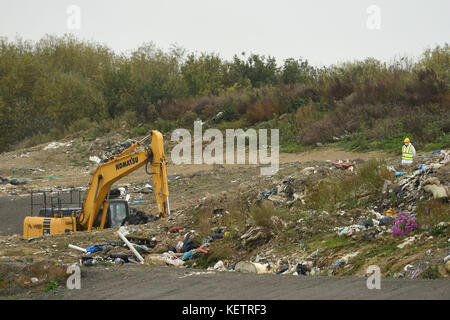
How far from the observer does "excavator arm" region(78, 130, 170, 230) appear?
51.0 ft

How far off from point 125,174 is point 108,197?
3.55 feet

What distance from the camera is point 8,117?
44531mm

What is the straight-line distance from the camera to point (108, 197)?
16.7 meters

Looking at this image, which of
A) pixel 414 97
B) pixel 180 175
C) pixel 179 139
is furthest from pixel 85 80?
pixel 414 97

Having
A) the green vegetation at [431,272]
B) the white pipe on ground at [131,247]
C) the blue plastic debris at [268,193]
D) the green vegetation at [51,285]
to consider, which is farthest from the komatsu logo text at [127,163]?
the green vegetation at [431,272]

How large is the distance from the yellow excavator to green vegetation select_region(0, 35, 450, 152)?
31.8 feet

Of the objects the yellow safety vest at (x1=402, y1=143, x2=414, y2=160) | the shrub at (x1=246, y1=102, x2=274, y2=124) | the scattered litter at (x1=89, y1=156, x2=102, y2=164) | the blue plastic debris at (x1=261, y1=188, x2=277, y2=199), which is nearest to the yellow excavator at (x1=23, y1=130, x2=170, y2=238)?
the blue plastic debris at (x1=261, y1=188, x2=277, y2=199)

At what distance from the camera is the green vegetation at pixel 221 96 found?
82.6ft

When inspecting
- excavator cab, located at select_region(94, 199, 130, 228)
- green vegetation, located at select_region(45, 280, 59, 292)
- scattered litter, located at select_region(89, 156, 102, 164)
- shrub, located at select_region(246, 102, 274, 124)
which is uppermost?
shrub, located at select_region(246, 102, 274, 124)

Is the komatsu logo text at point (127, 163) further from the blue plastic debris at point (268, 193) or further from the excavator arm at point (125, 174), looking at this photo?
the blue plastic debris at point (268, 193)

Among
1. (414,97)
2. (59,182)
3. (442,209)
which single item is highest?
(414,97)

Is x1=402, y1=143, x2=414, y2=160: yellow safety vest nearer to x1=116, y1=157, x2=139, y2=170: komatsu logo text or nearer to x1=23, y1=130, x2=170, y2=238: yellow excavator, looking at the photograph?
x1=23, y1=130, x2=170, y2=238: yellow excavator
